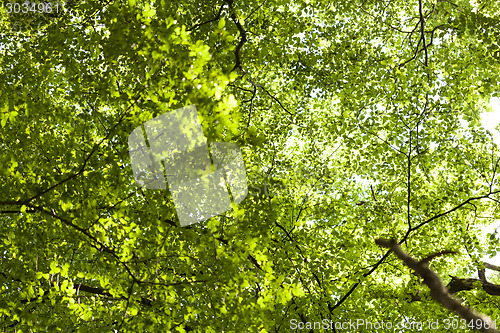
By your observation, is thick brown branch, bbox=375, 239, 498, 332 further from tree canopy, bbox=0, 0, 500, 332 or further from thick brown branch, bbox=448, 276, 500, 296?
thick brown branch, bbox=448, 276, 500, 296

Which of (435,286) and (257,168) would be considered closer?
(257,168)

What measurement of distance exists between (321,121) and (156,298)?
663 centimetres

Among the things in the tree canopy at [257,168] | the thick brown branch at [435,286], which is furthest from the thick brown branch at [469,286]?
the thick brown branch at [435,286]

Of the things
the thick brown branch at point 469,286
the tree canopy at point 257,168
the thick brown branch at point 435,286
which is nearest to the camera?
the tree canopy at point 257,168

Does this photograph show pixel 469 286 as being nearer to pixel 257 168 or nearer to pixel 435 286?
pixel 435 286

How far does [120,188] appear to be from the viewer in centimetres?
423

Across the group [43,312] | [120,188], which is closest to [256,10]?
[120,188]

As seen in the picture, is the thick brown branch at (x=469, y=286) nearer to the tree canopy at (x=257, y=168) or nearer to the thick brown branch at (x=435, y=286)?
the tree canopy at (x=257, y=168)

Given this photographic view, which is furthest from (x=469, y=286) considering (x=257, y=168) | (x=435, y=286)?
(x=257, y=168)

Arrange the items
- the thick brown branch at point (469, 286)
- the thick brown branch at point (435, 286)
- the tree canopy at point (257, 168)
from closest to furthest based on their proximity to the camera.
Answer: the tree canopy at point (257, 168), the thick brown branch at point (435, 286), the thick brown branch at point (469, 286)

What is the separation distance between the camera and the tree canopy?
4.16m

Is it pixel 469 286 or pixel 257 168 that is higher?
pixel 257 168

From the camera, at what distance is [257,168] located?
4.62m

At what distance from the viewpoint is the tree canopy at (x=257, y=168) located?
416 centimetres
